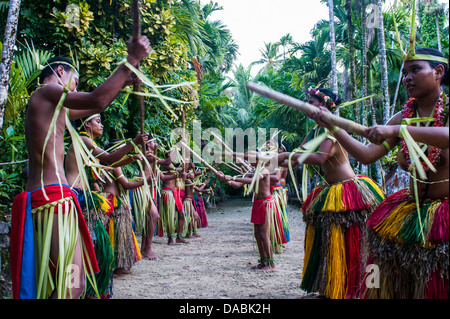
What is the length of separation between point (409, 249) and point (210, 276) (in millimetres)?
3060

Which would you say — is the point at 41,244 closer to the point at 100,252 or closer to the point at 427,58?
the point at 100,252

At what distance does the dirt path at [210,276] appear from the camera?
3.66m

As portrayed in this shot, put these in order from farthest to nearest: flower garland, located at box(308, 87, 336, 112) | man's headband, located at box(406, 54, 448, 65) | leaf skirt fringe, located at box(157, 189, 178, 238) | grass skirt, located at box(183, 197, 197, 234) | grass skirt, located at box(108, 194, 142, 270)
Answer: grass skirt, located at box(183, 197, 197, 234)
leaf skirt fringe, located at box(157, 189, 178, 238)
grass skirt, located at box(108, 194, 142, 270)
flower garland, located at box(308, 87, 336, 112)
man's headband, located at box(406, 54, 448, 65)

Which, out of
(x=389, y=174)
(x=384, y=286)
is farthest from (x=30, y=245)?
(x=389, y=174)

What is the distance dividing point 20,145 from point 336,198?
13.1 ft

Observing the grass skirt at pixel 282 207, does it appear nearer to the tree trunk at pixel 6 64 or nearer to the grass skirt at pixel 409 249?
the grass skirt at pixel 409 249

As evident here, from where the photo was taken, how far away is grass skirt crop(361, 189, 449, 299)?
168 centimetres

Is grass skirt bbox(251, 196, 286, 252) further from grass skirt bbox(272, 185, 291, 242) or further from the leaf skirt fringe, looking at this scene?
the leaf skirt fringe

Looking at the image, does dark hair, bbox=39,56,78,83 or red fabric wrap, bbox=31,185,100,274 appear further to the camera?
dark hair, bbox=39,56,78,83

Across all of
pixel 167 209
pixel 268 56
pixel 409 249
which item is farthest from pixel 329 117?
pixel 268 56

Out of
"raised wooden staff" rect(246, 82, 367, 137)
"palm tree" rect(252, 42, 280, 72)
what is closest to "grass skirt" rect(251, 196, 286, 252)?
"raised wooden staff" rect(246, 82, 367, 137)

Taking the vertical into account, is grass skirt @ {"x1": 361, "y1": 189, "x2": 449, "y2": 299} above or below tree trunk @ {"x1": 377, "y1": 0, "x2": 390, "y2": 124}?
below

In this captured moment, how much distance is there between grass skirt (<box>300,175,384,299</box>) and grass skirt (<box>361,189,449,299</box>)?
2.96 feet

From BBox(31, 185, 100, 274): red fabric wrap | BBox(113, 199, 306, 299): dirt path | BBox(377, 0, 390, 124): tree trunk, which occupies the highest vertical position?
BBox(377, 0, 390, 124): tree trunk
